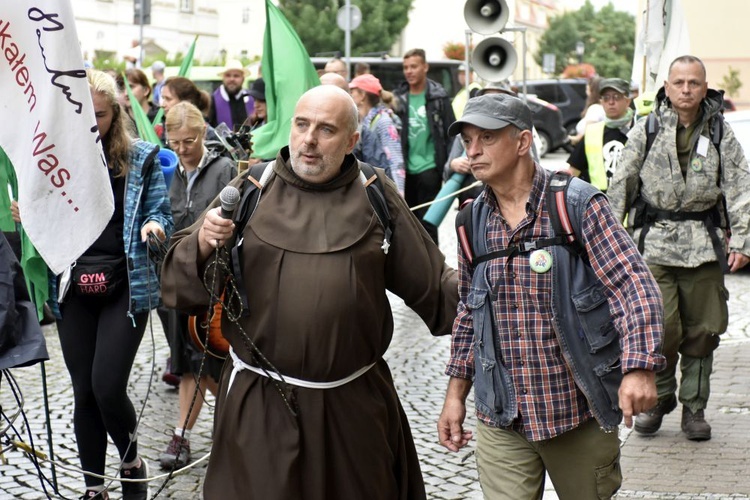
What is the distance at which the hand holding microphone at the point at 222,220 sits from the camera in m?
3.93

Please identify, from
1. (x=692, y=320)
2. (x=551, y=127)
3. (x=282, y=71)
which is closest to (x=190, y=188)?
(x=282, y=71)

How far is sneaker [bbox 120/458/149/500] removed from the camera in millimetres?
5818

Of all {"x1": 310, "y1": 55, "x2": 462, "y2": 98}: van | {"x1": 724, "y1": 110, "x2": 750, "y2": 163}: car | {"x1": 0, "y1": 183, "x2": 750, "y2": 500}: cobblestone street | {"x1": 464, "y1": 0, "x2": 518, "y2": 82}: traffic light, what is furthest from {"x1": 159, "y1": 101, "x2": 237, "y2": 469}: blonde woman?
{"x1": 310, "y1": 55, "x2": 462, "y2": 98}: van

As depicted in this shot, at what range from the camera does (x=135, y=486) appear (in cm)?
587

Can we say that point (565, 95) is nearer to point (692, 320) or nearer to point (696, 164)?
point (692, 320)

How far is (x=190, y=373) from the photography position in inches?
276

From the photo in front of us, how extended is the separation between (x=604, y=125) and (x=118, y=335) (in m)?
4.29

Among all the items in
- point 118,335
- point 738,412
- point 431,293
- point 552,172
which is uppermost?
point 552,172

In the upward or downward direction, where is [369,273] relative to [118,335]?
Answer: upward

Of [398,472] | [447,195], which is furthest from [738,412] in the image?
[398,472]

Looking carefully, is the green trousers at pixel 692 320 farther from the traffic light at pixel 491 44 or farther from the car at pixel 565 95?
the car at pixel 565 95

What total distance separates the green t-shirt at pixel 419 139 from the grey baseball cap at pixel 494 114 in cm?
730

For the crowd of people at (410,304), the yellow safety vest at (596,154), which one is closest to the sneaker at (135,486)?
the crowd of people at (410,304)

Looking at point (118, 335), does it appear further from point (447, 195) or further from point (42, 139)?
point (447, 195)
